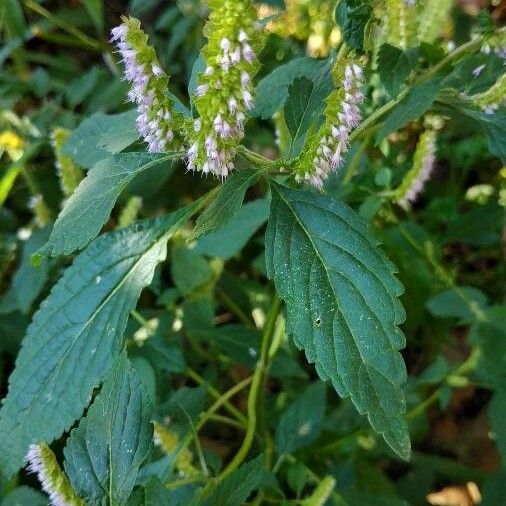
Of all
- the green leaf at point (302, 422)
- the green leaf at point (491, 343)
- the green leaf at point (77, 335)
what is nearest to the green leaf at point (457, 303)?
the green leaf at point (491, 343)

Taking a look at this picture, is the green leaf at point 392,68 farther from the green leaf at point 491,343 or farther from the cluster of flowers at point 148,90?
the green leaf at point 491,343

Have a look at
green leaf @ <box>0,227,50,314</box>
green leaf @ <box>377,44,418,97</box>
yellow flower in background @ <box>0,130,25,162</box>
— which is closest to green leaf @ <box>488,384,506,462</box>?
green leaf @ <box>377,44,418,97</box>

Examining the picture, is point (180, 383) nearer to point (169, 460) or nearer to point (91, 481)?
point (169, 460)

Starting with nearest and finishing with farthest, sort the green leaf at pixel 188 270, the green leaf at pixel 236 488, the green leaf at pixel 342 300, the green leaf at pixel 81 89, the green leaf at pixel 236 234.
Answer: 1. the green leaf at pixel 342 300
2. the green leaf at pixel 236 488
3. the green leaf at pixel 236 234
4. the green leaf at pixel 188 270
5. the green leaf at pixel 81 89

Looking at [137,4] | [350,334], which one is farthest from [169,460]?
[137,4]

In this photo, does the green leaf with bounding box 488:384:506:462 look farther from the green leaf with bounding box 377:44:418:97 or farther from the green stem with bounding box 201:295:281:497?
the green leaf with bounding box 377:44:418:97

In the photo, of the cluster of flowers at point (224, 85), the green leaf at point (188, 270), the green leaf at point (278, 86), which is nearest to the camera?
the cluster of flowers at point (224, 85)
